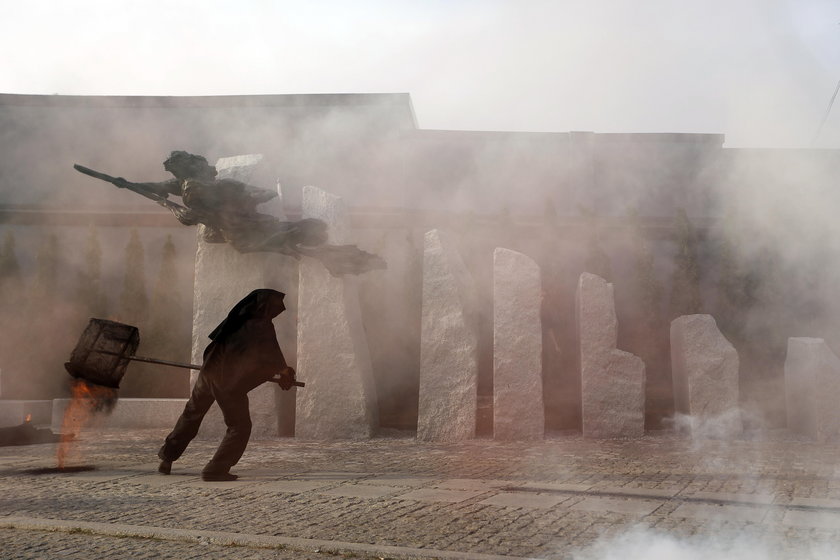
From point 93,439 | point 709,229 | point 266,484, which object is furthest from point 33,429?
point 709,229

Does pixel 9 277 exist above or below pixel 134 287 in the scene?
above

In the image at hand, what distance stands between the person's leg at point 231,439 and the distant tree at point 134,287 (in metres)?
7.62

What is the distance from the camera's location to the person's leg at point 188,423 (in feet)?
18.7

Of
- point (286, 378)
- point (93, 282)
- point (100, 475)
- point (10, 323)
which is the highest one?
point (93, 282)

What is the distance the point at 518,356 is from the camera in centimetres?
817

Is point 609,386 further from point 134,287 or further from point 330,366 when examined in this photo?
point 134,287

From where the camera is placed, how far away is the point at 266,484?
5215 millimetres

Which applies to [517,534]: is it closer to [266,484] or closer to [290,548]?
[290,548]

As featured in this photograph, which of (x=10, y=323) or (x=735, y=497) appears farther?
(x=10, y=323)

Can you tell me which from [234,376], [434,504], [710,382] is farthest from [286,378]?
[710,382]

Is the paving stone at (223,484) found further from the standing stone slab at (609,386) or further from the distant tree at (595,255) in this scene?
the distant tree at (595,255)

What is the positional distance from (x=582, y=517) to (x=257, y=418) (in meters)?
5.47

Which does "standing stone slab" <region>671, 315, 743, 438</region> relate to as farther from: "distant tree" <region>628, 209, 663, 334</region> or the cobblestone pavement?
"distant tree" <region>628, 209, 663, 334</region>

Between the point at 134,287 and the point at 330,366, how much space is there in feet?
18.6
